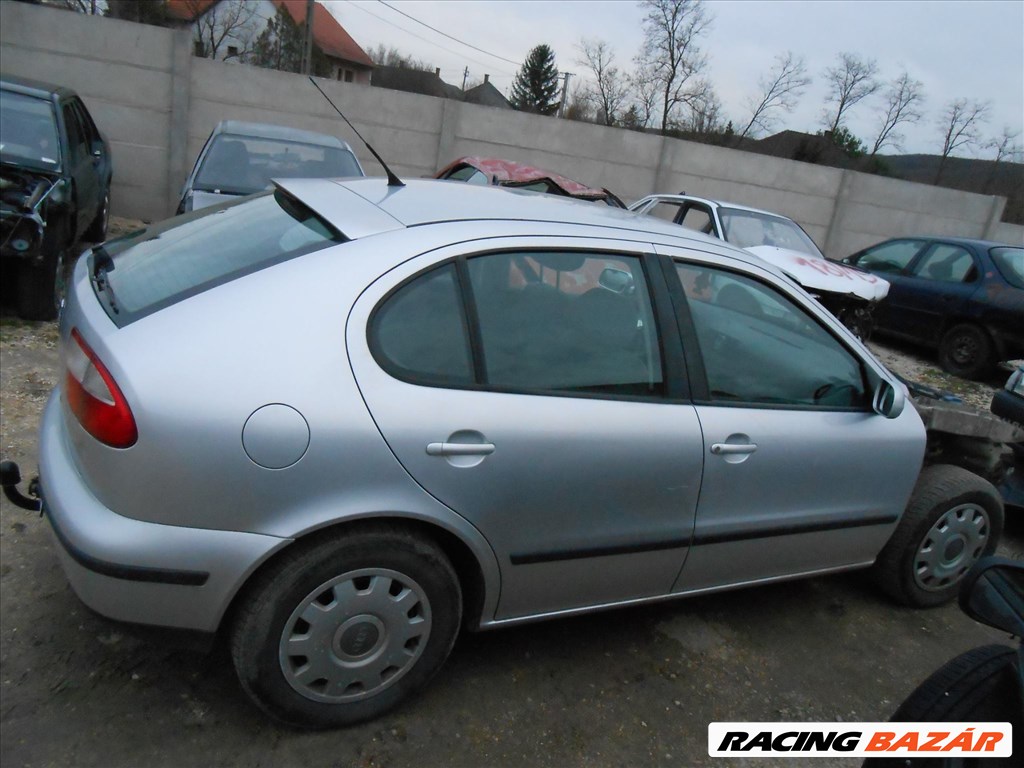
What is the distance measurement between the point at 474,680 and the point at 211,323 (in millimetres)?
1510

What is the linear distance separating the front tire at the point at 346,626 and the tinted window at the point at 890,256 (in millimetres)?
8539

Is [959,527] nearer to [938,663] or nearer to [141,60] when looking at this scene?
[938,663]

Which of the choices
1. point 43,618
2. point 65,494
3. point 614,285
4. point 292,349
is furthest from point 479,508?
point 43,618

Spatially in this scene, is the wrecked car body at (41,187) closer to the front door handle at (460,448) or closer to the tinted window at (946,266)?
the front door handle at (460,448)

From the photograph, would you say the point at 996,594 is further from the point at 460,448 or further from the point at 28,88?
the point at 28,88

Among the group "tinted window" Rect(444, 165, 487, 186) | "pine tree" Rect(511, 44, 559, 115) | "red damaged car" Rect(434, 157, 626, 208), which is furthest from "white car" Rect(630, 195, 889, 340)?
"pine tree" Rect(511, 44, 559, 115)

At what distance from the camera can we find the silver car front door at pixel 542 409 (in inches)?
88.0

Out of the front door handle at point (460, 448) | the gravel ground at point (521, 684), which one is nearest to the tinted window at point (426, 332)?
the front door handle at point (460, 448)

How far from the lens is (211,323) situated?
2111 mm

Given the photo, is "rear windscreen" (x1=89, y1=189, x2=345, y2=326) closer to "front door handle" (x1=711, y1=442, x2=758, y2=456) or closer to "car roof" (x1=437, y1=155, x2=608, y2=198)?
"front door handle" (x1=711, y1=442, x2=758, y2=456)

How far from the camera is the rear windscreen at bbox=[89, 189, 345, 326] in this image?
7.51 feet

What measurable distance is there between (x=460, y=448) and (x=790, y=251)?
6.23 metres

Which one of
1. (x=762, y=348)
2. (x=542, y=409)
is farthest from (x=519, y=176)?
(x=542, y=409)

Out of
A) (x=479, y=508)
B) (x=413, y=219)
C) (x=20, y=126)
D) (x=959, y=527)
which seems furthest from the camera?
(x=20, y=126)
